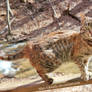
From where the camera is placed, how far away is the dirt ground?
0.87 m

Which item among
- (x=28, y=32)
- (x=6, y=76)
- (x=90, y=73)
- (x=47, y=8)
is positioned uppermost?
(x=47, y=8)

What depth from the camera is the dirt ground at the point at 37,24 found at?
866mm

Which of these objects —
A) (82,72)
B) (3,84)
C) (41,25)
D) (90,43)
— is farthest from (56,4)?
(3,84)

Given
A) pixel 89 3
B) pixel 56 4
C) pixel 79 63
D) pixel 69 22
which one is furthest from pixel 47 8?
pixel 79 63

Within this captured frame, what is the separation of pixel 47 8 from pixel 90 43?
357 millimetres

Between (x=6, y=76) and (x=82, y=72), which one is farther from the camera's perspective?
(x=82, y=72)

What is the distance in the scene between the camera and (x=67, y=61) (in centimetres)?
96

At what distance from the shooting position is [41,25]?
100 centimetres

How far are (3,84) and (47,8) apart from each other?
54 cm

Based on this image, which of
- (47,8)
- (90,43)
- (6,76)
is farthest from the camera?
(47,8)

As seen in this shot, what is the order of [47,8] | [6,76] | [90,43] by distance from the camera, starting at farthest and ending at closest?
[47,8]
[90,43]
[6,76]

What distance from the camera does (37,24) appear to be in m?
1.00

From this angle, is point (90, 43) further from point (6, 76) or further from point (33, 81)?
point (6, 76)

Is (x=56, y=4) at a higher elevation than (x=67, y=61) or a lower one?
higher
